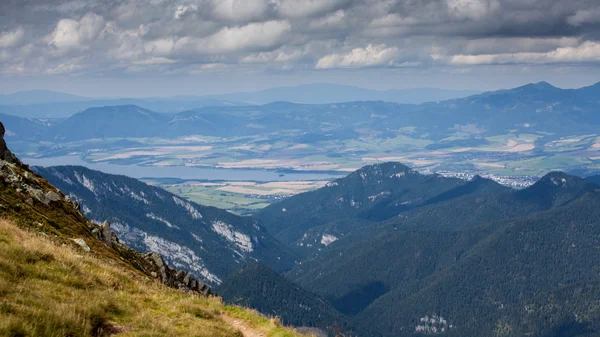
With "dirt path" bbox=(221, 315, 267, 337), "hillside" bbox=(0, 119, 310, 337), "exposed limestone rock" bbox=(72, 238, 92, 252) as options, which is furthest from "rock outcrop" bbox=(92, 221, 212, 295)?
"dirt path" bbox=(221, 315, 267, 337)

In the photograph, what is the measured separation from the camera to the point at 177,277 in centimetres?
4300

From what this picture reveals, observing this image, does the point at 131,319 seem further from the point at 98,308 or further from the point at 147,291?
the point at 147,291

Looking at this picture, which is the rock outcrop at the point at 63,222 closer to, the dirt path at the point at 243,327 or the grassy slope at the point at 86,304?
the grassy slope at the point at 86,304

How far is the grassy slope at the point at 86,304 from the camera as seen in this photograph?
714 inches

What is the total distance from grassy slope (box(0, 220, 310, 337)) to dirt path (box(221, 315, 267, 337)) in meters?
0.09

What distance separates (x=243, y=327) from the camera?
→ 2559 cm

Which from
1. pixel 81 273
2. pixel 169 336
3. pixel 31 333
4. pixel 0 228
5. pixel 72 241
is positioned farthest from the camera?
pixel 72 241

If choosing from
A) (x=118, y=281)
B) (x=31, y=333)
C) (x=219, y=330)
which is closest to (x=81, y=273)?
(x=118, y=281)

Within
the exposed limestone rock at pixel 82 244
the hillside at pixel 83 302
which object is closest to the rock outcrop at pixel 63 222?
the exposed limestone rock at pixel 82 244

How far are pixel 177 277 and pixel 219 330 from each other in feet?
69.1

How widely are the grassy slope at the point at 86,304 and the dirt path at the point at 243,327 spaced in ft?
0.29

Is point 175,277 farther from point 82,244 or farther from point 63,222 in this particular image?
point 82,244

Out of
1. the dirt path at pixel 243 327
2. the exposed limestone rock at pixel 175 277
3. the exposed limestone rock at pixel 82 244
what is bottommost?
the exposed limestone rock at pixel 175 277

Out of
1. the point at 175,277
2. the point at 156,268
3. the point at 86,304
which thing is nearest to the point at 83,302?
the point at 86,304
